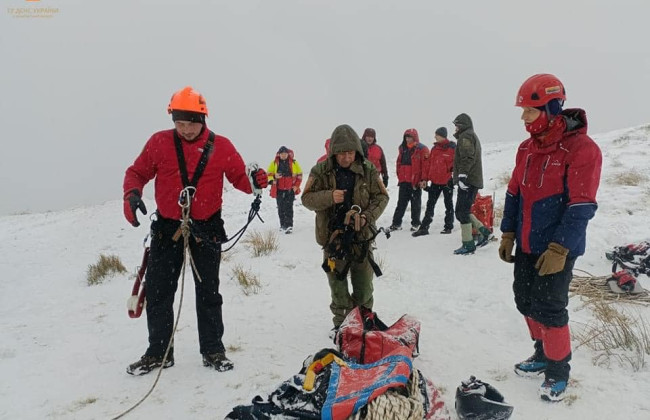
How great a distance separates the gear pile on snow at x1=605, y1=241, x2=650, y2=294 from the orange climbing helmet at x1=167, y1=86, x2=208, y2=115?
4.88 metres

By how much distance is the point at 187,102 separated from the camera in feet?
11.7

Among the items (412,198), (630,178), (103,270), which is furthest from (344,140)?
(630,178)

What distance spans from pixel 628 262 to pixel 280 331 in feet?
14.9

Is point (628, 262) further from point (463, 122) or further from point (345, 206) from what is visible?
point (345, 206)

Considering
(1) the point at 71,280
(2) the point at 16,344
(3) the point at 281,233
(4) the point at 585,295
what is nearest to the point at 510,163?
(3) the point at 281,233

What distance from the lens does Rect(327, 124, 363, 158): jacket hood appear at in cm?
398

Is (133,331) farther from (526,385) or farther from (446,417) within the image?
(526,385)

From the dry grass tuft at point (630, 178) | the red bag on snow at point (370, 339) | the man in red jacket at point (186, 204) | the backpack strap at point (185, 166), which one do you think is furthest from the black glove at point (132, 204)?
the dry grass tuft at point (630, 178)

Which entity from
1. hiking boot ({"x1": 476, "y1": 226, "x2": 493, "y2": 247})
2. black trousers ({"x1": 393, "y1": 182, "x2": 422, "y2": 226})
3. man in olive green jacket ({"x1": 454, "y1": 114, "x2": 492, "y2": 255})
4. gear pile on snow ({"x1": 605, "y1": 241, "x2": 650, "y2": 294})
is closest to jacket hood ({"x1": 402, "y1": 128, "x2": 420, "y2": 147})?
black trousers ({"x1": 393, "y1": 182, "x2": 422, "y2": 226})

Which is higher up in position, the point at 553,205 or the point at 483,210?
the point at 553,205

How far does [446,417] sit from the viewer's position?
276cm

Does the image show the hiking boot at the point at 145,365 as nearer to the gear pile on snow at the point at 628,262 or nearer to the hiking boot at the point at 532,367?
the hiking boot at the point at 532,367

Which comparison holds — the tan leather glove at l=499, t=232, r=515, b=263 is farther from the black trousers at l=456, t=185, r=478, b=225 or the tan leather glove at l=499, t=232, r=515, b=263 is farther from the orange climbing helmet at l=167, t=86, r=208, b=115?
the black trousers at l=456, t=185, r=478, b=225

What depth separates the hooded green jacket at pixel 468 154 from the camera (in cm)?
706
